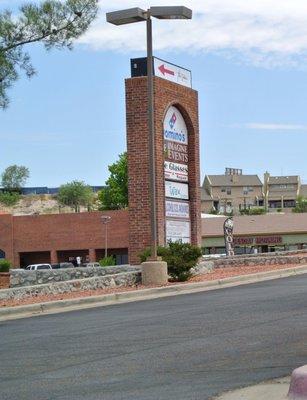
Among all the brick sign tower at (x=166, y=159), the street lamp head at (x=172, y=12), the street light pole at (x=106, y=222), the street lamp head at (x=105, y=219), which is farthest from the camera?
the street light pole at (x=106, y=222)

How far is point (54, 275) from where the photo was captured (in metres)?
28.5

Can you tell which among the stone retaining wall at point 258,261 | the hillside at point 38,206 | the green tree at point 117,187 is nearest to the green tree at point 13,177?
the hillside at point 38,206

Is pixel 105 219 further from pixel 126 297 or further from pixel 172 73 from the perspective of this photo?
pixel 126 297

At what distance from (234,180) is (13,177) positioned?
156 ft

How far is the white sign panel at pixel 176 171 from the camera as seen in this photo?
27688mm

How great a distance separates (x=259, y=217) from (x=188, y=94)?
5555 cm

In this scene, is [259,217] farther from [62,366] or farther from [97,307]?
[62,366]

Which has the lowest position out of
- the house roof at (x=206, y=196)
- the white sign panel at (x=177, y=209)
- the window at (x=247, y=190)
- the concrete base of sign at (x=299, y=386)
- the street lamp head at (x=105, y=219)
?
the concrete base of sign at (x=299, y=386)

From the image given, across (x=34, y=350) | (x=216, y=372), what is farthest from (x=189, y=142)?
(x=216, y=372)

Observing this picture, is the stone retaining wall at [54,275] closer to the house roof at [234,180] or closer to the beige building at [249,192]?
the beige building at [249,192]

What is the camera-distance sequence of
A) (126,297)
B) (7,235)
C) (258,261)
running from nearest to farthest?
(126,297) → (258,261) → (7,235)

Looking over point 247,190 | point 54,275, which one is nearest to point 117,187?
point 247,190

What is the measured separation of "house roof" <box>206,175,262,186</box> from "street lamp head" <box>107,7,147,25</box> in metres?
140

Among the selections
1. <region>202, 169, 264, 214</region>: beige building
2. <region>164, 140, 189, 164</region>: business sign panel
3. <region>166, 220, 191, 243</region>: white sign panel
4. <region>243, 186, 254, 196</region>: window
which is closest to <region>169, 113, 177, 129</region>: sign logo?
<region>164, 140, 189, 164</region>: business sign panel
